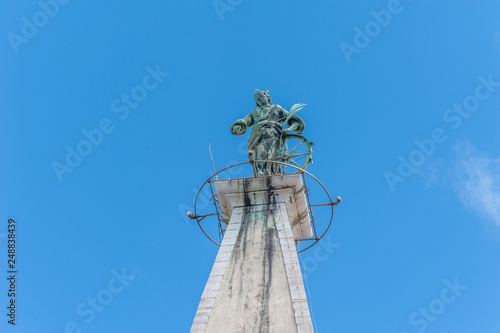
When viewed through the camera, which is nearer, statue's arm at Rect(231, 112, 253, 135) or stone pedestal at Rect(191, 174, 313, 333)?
stone pedestal at Rect(191, 174, 313, 333)

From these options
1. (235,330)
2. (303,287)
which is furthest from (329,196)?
(235,330)

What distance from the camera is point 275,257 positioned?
14273 millimetres

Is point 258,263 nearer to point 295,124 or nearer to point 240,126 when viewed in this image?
point 295,124

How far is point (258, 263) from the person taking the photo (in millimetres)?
14180

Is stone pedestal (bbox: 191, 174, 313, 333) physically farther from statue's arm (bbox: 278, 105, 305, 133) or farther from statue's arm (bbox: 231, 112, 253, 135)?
statue's arm (bbox: 231, 112, 253, 135)

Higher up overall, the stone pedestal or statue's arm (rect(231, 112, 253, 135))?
statue's arm (rect(231, 112, 253, 135))

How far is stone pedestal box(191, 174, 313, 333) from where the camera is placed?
12.5 m

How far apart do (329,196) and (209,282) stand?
195 inches

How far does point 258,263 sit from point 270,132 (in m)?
5.28

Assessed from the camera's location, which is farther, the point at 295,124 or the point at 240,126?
the point at 240,126

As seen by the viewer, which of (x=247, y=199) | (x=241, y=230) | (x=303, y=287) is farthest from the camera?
(x=247, y=199)

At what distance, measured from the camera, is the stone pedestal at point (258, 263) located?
12.5 meters

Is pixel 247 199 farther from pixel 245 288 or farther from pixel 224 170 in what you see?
pixel 245 288

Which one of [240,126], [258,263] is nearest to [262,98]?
[240,126]
